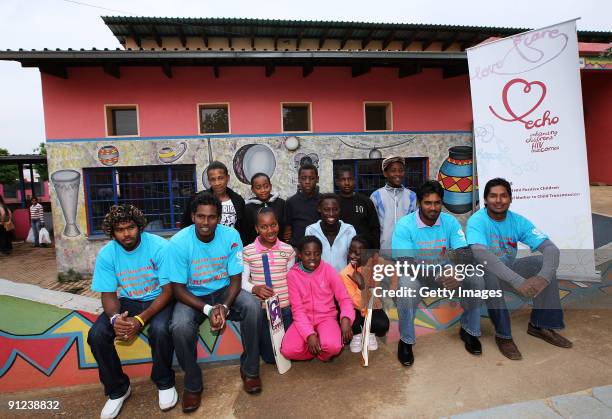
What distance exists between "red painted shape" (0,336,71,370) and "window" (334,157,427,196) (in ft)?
20.3

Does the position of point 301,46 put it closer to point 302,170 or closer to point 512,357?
point 302,170

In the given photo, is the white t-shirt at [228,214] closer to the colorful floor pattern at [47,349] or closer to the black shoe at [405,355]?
the colorful floor pattern at [47,349]

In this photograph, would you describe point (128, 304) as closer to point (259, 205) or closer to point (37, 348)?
point (37, 348)

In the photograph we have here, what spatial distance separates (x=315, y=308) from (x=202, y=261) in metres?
1.01

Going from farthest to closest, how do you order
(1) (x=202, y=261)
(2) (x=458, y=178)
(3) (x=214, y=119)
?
1. (2) (x=458, y=178)
2. (3) (x=214, y=119)
3. (1) (x=202, y=261)

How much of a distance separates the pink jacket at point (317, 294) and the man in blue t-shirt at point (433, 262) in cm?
Result: 50

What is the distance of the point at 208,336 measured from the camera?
116 inches

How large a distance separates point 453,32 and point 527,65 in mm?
7937

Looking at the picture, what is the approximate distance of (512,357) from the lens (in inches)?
112

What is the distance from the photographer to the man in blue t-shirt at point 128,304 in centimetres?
244

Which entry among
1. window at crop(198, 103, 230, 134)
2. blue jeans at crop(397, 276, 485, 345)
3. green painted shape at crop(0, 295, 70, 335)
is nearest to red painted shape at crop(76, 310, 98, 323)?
green painted shape at crop(0, 295, 70, 335)

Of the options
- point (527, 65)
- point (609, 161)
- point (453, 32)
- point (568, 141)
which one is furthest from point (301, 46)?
point (609, 161)

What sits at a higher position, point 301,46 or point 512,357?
point 301,46

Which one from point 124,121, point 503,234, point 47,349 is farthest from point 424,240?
point 124,121
